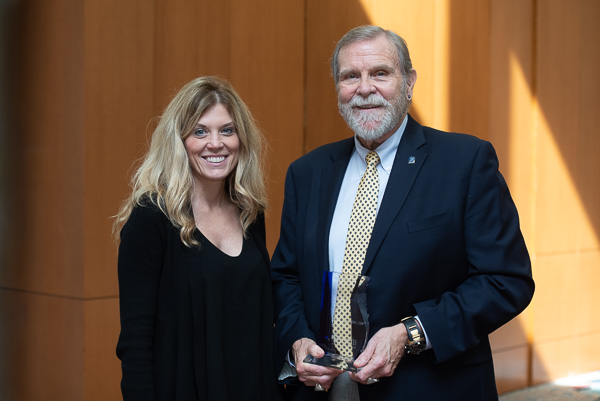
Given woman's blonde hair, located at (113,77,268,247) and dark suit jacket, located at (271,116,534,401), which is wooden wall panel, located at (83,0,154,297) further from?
dark suit jacket, located at (271,116,534,401)

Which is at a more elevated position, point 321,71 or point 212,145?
point 321,71

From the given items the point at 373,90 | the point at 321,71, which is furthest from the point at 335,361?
the point at 321,71

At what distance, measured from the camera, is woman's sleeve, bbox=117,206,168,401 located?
8.40 feet

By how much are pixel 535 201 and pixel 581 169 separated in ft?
3.14

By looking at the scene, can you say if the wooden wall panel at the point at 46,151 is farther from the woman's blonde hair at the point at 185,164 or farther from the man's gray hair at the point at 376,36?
the man's gray hair at the point at 376,36


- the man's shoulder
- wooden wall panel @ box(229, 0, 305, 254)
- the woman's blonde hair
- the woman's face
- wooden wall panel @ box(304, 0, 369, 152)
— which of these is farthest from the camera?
wooden wall panel @ box(304, 0, 369, 152)

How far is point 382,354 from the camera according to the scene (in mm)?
2502

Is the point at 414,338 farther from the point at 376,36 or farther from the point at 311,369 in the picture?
the point at 376,36

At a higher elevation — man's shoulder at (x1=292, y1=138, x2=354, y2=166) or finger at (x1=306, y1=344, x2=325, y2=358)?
man's shoulder at (x1=292, y1=138, x2=354, y2=166)

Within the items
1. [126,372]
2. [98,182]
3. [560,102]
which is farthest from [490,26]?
[126,372]

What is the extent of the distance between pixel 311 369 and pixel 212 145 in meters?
0.87

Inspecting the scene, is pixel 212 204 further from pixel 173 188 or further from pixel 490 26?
pixel 490 26

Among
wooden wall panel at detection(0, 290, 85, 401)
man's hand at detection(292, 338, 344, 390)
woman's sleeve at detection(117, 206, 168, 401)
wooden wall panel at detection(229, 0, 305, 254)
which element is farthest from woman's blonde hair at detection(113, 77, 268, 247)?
wooden wall panel at detection(229, 0, 305, 254)

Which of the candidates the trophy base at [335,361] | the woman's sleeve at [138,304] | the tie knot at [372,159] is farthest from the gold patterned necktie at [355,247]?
the woman's sleeve at [138,304]
